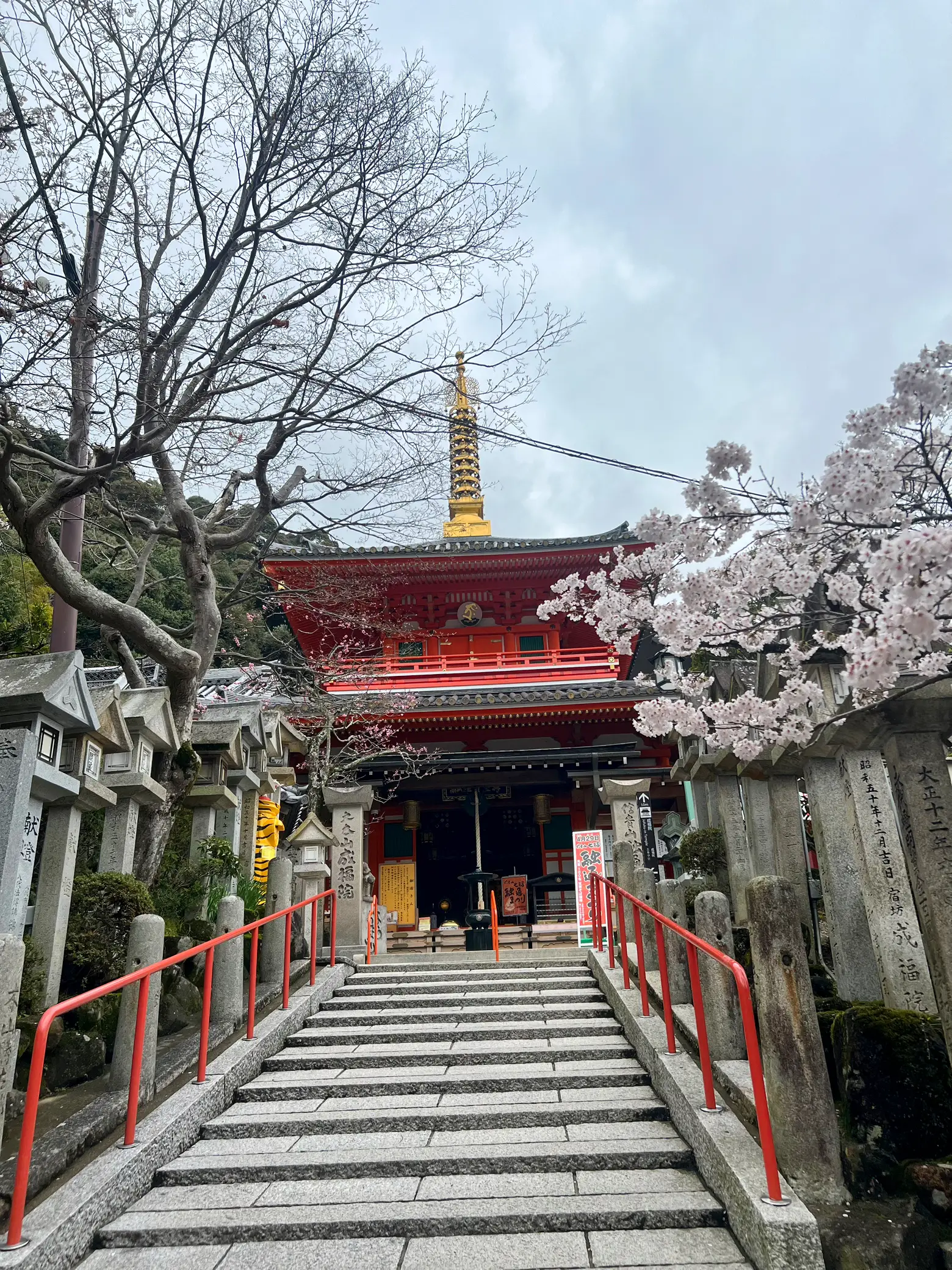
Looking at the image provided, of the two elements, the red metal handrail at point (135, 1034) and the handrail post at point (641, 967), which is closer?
the red metal handrail at point (135, 1034)

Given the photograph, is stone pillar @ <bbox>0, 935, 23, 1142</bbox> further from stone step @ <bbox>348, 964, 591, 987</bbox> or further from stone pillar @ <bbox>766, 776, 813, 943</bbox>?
stone pillar @ <bbox>766, 776, 813, 943</bbox>

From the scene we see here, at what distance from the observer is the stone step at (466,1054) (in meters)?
5.44

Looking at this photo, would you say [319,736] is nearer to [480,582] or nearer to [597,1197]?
[480,582]

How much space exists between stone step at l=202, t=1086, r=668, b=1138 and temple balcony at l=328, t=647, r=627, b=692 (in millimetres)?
11730

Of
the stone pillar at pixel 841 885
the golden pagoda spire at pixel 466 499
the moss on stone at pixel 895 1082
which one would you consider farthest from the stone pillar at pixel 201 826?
the golden pagoda spire at pixel 466 499

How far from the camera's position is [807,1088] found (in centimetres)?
330

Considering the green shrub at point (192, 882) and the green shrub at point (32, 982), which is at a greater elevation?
the green shrub at point (192, 882)

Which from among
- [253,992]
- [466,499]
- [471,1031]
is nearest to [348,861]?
[471,1031]

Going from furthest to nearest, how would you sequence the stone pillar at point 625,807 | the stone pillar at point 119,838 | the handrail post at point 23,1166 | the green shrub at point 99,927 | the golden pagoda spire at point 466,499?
the golden pagoda spire at point 466,499 → the stone pillar at point 625,807 → the stone pillar at point 119,838 → the green shrub at point 99,927 → the handrail post at point 23,1166

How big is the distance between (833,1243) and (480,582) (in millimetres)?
16122

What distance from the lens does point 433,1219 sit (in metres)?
3.47

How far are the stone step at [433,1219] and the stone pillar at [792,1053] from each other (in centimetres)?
44

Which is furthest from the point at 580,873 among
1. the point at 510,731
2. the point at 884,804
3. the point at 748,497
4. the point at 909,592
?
the point at 909,592

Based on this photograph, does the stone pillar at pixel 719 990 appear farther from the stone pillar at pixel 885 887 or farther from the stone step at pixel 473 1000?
the stone step at pixel 473 1000
